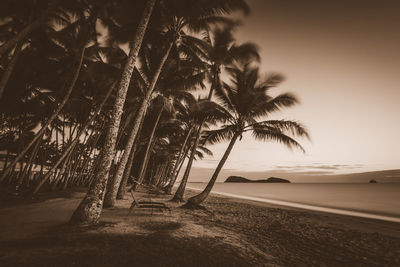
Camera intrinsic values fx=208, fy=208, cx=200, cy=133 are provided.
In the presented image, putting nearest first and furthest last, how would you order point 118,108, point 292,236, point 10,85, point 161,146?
point 118,108 → point 292,236 → point 10,85 → point 161,146

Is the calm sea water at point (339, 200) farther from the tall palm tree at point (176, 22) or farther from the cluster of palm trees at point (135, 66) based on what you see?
the tall palm tree at point (176, 22)

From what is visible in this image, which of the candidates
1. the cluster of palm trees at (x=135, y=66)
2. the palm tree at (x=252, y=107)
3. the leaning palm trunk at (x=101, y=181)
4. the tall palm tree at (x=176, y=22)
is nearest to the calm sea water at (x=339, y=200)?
the palm tree at (x=252, y=107)

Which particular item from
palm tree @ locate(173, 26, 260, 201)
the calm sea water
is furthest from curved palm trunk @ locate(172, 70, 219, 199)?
the calm sea water

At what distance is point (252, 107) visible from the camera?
35.0ft

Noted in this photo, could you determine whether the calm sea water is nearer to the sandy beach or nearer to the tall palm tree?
the sandy beach

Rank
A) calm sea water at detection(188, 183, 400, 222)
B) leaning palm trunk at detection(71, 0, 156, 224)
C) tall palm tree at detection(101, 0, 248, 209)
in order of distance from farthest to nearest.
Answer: calm sea water at detection(188, 183, 400, 222) → tall palm tree at detection(101, 0, 248, 209) → leaning palm trunk at detection(71, 0, 156, 224)

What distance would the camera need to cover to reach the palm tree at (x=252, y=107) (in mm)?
10367

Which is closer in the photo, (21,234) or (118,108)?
(21,234)

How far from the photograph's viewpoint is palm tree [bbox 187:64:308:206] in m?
10.4

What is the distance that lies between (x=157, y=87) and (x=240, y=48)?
5.36m

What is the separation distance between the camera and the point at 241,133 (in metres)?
11.3

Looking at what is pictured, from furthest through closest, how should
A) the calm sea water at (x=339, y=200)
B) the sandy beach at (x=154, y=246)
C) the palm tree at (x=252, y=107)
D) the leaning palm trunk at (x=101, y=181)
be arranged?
the calm sea water at (x=339, y=200) → the palm tree at (x=252, y=107) → the leaning palm trunk at (x=101, y=181) → the sandy beach at (x=154, y=246)

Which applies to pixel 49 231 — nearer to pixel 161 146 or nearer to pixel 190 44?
pixel 190 44

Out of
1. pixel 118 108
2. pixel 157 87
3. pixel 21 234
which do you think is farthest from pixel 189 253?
pixel 157 87
